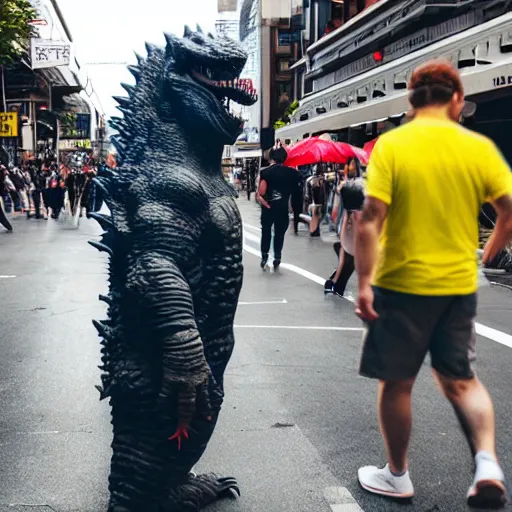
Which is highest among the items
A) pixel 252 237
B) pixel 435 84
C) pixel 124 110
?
pixel 435 84

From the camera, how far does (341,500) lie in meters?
4.06

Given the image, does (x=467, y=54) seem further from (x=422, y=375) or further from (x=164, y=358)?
(x=164, y=358)

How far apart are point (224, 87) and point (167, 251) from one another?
0.74 metres

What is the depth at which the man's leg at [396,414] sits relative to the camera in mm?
3812

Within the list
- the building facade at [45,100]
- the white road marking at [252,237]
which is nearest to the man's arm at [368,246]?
the white road marking at [252,237]

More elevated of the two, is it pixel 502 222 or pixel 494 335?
pixel 502 222

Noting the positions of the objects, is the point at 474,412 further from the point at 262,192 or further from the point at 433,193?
the point at 262,192

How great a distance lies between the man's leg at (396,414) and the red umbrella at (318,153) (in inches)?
600

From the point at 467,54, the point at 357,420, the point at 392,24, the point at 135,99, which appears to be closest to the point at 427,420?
the point at 357,420

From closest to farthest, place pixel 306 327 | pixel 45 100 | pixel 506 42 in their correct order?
pixel 306 327
pixel 506 42
pixel 45 100

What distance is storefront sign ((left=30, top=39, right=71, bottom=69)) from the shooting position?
40000 millimetres

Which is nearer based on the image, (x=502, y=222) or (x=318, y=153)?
(x=502, y=222)

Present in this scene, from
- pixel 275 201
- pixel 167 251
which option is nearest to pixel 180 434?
pixel 167 251

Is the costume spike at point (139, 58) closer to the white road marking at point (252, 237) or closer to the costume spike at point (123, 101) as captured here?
the costume spike at point (123, 101)
